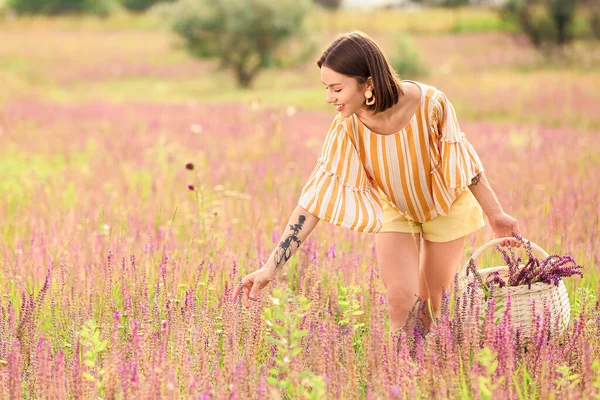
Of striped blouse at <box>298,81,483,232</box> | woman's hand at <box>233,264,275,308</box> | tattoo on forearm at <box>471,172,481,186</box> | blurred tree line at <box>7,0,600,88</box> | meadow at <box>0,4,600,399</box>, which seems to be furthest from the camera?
blurred tree line at <box>7,0,600,88</box>

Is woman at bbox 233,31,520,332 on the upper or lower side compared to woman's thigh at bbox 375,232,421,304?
upper

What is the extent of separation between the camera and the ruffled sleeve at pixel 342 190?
323cm

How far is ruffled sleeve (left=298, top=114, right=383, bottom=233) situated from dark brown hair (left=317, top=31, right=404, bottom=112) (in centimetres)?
25

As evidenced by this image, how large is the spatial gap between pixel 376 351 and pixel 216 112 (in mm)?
10823

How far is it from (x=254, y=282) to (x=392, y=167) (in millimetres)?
941

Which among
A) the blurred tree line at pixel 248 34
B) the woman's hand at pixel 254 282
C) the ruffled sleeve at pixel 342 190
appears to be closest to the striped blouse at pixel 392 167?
the ruffled sleeve at pixel 342 190

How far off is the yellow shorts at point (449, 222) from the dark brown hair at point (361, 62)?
65cm

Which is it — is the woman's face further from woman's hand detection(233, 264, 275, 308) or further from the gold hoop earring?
woman's hand detection(233, 264, 275, 308)

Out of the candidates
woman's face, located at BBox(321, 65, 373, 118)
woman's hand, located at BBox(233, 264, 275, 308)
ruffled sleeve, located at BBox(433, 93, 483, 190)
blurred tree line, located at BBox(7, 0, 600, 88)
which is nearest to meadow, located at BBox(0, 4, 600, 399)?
woman's hand, located at BBox(233, 264, 275, 308)

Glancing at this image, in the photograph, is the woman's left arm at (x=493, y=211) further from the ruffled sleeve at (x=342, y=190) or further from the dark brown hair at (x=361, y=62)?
the dark brown hair at (x=361, y=62)

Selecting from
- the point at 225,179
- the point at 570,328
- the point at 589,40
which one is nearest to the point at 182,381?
the point at 570,328

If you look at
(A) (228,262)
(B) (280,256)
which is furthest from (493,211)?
(A) (228,262)

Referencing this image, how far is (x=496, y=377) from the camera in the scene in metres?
2.49

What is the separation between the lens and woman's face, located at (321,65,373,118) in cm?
312
